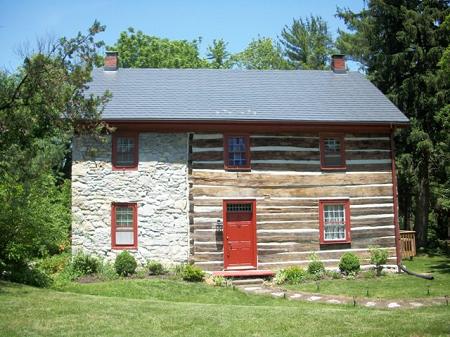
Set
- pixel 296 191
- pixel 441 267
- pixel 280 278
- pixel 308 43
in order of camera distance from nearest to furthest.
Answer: pixel 280 278
pixel 296 191
pixel 441 267
pixel 308 43

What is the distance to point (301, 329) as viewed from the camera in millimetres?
9648

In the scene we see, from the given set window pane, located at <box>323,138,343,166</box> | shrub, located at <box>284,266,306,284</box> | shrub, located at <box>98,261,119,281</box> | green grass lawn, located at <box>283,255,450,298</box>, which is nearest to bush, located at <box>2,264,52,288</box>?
shrub, located at <box>98,261,119,281</box>

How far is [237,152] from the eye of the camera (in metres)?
18.8

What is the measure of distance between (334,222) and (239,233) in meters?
3.53

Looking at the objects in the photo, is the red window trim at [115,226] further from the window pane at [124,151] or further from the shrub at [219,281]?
the shrub at [219,281]

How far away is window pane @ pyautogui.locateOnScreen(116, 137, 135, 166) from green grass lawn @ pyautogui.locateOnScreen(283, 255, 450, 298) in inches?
274

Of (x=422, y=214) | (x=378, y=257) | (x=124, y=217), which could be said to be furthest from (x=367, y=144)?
(x=124, y=217)

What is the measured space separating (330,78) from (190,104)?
6.90m

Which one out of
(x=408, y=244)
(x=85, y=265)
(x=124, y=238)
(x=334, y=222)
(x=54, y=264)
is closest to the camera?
(x=85, y=265)

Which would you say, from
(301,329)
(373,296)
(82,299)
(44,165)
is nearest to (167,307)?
(82,299)

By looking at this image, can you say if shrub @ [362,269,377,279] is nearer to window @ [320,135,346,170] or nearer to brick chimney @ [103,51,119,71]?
window @ [320,135,346,170]

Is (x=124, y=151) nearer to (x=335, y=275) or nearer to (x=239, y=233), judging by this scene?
(x=239, y=233)

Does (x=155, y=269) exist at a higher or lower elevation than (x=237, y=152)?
lower

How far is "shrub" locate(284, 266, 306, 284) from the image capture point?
57.3 ft
